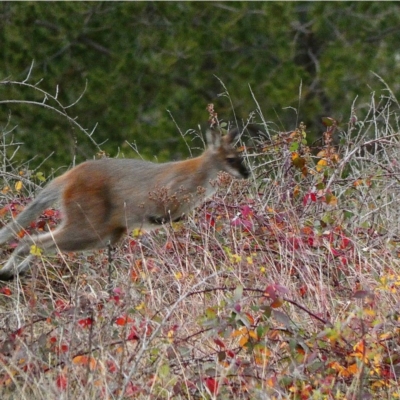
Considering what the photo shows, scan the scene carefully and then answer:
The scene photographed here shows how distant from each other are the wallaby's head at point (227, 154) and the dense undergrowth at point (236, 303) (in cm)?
9

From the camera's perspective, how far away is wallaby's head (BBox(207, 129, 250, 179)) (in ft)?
23.8

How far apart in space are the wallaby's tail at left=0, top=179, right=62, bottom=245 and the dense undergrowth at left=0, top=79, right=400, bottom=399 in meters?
0.20

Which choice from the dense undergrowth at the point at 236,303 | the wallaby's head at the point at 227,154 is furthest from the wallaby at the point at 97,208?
the wallaby's head at the point at 227,154

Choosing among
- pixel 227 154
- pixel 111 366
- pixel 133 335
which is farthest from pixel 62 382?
pixel 227 154

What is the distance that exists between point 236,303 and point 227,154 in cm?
283

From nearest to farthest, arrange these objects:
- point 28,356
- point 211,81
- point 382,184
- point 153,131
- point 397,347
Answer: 1. point 28,356
2. point 397,347
3. point 382,184
4. point 153,131
5. point 211,81

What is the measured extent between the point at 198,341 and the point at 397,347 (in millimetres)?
914

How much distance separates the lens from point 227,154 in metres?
7.36

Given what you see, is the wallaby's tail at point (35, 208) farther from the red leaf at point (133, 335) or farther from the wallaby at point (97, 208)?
the red leaf at point (133, 335)

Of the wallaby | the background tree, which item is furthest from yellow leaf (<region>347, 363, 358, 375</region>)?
the background tree

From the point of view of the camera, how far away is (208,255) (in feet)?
20.1

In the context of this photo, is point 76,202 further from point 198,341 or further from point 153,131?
point 153,131

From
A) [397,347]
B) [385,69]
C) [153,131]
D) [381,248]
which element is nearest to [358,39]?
[385,69]

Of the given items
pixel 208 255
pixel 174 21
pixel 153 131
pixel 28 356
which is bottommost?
pixel 153 131
